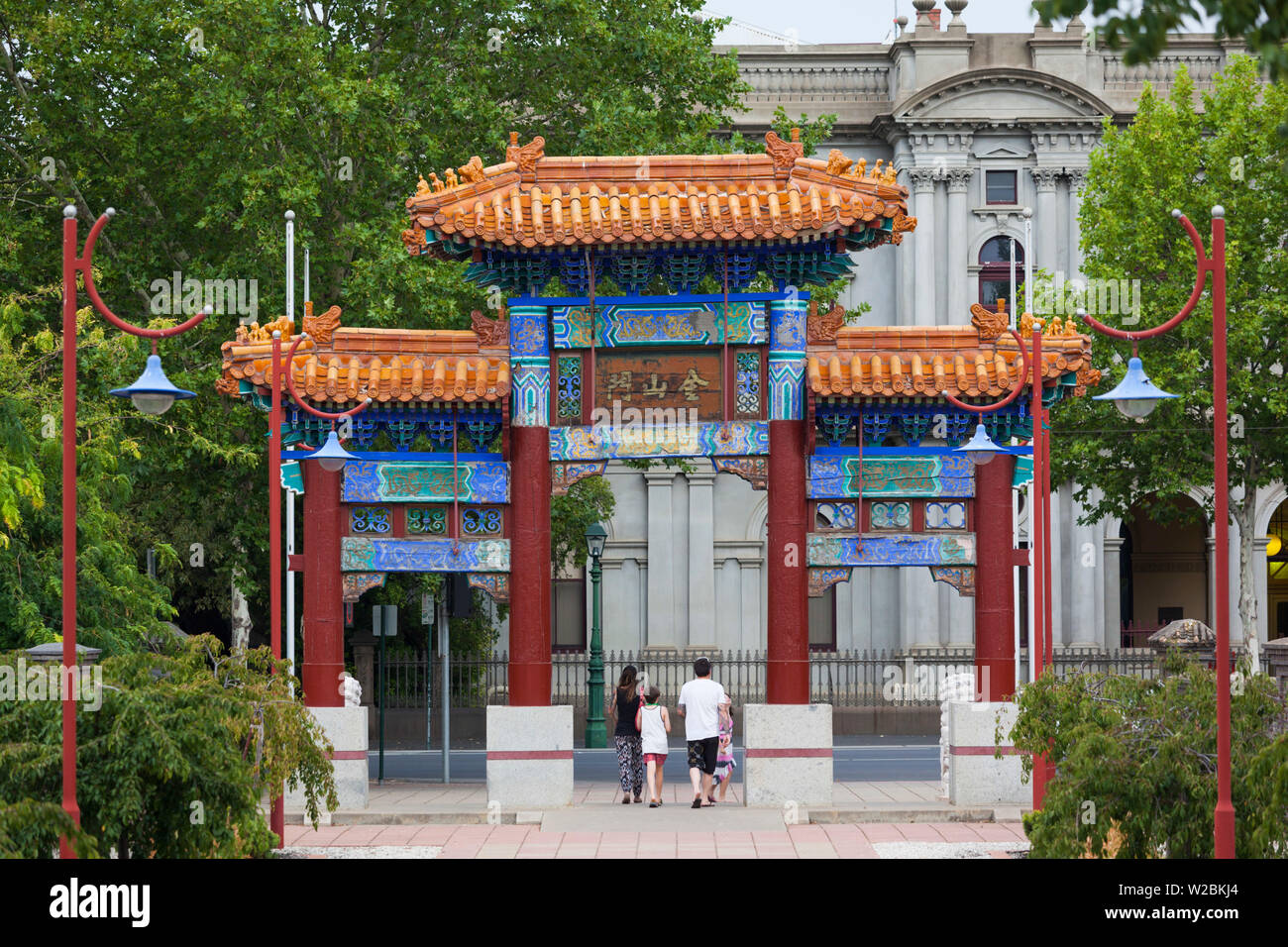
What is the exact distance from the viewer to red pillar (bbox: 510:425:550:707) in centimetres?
2028

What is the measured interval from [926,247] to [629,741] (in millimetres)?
23067

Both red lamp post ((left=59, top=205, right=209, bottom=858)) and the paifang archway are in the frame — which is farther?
the paifang archway

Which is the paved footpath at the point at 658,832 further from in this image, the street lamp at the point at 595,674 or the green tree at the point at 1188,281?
the green tree at the point at 1188,281

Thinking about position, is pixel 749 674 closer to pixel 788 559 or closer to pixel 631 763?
pixel 631 763

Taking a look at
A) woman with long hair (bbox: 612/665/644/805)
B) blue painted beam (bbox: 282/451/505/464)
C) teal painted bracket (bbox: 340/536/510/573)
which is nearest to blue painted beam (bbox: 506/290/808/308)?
blue painted beam (bbox: 282/451/505/464)

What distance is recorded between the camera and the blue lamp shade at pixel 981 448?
62.8 ft

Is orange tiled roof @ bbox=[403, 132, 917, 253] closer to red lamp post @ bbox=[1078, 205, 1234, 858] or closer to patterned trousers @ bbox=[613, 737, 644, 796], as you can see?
red lamp post @ bbox=[1078, 205, 1234, 858]

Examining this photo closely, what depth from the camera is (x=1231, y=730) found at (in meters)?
13.6

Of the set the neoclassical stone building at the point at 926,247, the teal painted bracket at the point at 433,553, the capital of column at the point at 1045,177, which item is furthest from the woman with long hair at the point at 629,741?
the capital of column at the point at 1045,177

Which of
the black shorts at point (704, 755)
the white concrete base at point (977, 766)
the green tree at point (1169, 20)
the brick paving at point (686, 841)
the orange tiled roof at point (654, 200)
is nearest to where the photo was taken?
the green tree at point (1169, 20)

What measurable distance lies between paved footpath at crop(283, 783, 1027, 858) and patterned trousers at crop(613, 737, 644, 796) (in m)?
0.26

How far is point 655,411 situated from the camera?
66.9 ft

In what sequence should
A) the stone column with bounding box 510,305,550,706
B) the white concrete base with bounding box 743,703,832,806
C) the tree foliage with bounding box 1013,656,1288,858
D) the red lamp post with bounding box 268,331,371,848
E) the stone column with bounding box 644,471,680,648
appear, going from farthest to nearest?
the stone column with bounding box 644,471,680,648 → the stone column with bounding box 510,305,550,706 → the white concrete base with bounding box 743,703,832,806 → the red lamp post with bounding box 268,331,371,848 → the tree foliage with bounding box 1013,656,1288,858

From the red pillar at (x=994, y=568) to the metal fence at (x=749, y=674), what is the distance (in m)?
10.8
